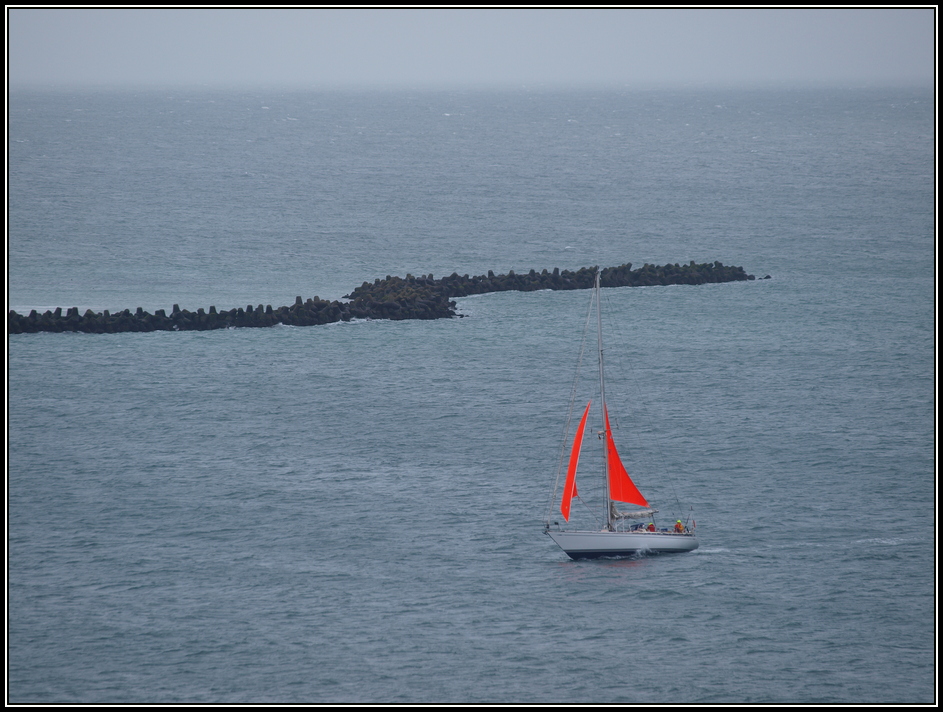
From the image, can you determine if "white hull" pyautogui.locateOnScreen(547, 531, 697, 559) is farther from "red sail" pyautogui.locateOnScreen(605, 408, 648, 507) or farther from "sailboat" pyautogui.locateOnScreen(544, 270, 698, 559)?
"red sail" pyautogui.locateOnScreen(605, 408, 648, 507)

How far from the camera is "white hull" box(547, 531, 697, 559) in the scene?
3888cm

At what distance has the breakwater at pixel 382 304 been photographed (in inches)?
2697

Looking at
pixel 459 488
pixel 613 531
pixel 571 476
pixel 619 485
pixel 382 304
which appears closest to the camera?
pixel 571 476

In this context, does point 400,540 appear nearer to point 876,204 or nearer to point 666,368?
point 666,368

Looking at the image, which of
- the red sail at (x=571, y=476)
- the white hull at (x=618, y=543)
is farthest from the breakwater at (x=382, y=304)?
the white hull at (x=618, y=543)

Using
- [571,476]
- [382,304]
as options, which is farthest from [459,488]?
[382,304]

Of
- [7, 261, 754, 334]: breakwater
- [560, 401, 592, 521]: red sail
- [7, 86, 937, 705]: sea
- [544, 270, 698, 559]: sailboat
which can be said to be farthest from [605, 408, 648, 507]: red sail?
[7, 261, 754, 334]: breakwater

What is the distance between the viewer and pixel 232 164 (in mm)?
179625

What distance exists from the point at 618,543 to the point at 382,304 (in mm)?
37293

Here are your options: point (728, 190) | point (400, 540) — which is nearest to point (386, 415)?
point (400, 540)

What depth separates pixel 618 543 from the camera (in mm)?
39062

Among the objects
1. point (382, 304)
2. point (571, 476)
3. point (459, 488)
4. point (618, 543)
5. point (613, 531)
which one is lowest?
point (618, 543)

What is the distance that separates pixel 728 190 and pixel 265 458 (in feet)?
359

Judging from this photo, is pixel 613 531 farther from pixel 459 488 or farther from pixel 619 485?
pixel 459 488
